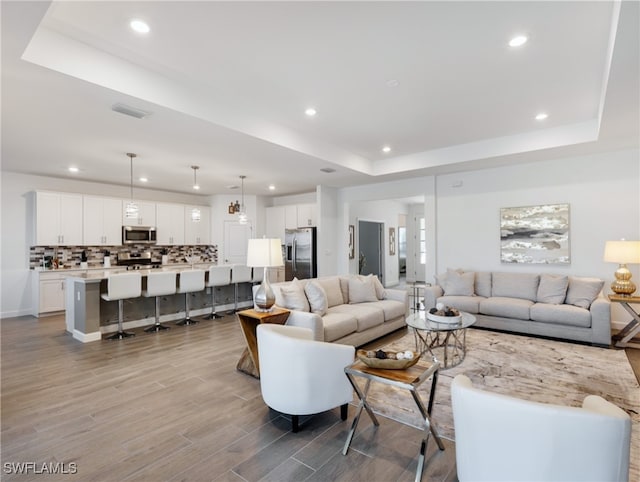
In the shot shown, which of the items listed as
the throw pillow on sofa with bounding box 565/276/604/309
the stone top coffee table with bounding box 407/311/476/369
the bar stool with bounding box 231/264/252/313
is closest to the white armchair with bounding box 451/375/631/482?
the stone top coffee table with bounding box 407/311/476/369

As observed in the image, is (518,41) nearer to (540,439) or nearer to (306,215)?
(540,439)

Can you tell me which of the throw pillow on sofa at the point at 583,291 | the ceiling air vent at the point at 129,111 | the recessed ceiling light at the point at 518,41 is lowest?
the throw pillow on sofa at the point at 583,291

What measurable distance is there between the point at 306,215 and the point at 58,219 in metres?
5.15

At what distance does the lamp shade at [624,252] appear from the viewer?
14.0 feet

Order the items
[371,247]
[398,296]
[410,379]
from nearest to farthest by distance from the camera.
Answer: [410,379]
[398,296]
[371,247]

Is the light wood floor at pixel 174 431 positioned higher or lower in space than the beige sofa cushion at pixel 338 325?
lower

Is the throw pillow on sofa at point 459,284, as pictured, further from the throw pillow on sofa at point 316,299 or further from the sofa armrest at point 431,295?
the throw pillow on sofa at point 316,299

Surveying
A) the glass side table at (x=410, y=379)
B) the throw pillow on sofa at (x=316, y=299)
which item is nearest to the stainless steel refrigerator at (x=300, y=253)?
the throw pillow on sofa at (x=316, y=299)

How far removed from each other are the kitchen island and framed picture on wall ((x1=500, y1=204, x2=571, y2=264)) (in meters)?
5.38

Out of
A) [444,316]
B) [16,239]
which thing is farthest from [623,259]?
[16,239]

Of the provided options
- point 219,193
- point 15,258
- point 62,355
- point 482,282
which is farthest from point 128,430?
point 219,193

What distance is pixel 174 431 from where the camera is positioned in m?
2.49

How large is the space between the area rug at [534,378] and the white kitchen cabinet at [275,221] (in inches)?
207

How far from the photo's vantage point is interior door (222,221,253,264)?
9039 millimetres
